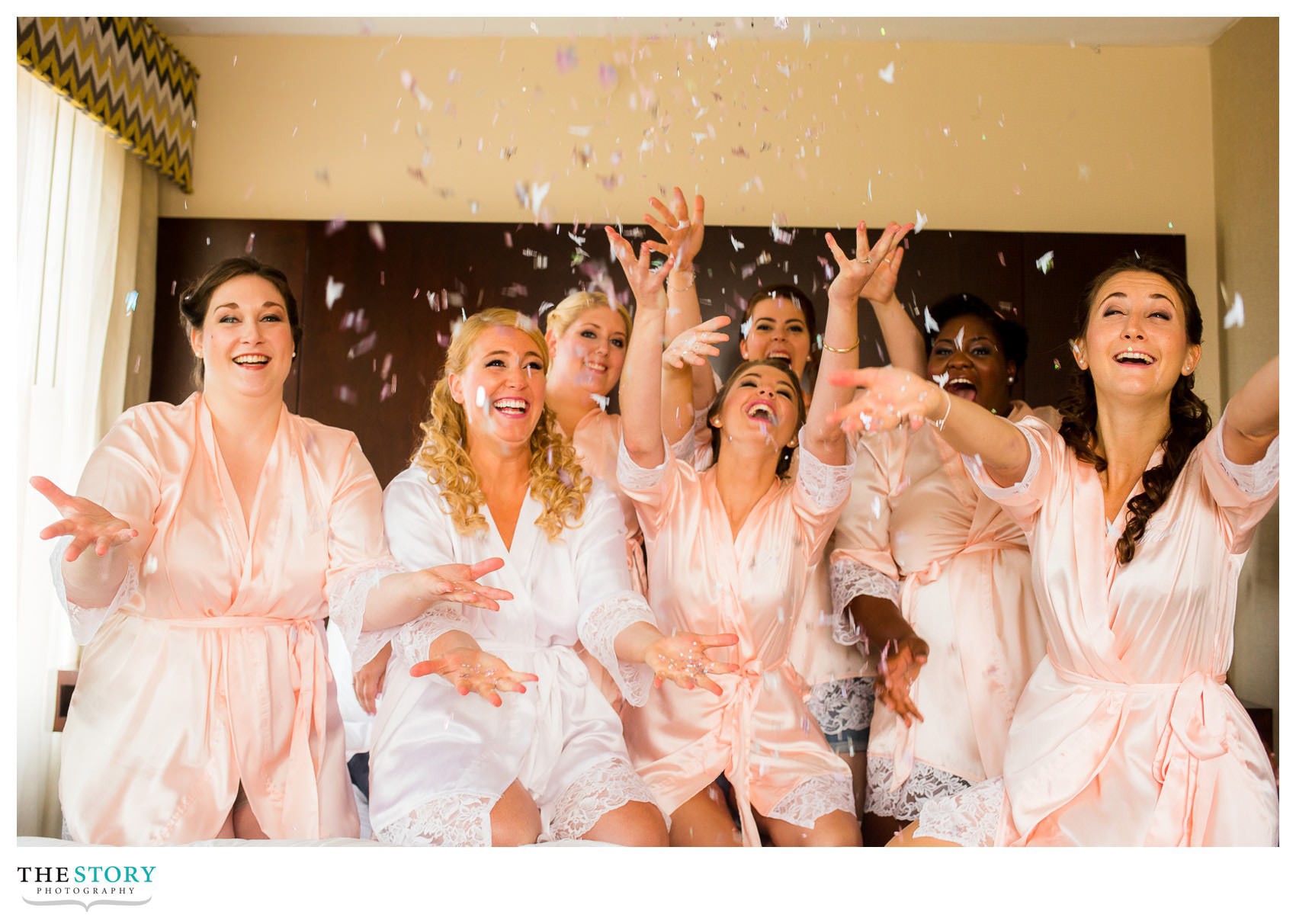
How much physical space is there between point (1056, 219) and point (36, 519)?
2.44m

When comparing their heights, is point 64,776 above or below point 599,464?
below

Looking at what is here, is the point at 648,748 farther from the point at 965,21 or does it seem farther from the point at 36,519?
the point at 965,21

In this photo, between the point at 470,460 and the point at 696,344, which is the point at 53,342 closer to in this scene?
the point at 470,460

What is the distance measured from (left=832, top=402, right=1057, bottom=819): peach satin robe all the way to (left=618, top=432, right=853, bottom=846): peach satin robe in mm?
117

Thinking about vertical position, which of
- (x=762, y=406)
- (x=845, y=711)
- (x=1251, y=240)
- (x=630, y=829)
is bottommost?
(x=630, y=829)

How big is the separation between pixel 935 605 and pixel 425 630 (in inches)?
34.3

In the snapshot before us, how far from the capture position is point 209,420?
1626 mm

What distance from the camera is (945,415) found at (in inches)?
53.8

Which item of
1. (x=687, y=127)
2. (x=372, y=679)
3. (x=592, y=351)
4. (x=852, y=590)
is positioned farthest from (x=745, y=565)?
(x=687, y=127)

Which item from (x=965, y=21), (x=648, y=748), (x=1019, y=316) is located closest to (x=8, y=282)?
(x=648, y=748)

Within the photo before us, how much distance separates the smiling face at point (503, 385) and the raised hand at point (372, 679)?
A: 1.29 ft

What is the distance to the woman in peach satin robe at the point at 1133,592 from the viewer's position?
144cm

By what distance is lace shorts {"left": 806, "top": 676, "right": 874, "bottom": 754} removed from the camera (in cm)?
180

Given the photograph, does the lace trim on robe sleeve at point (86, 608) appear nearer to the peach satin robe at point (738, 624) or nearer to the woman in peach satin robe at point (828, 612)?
the peach satin robe at point (738, 624)
